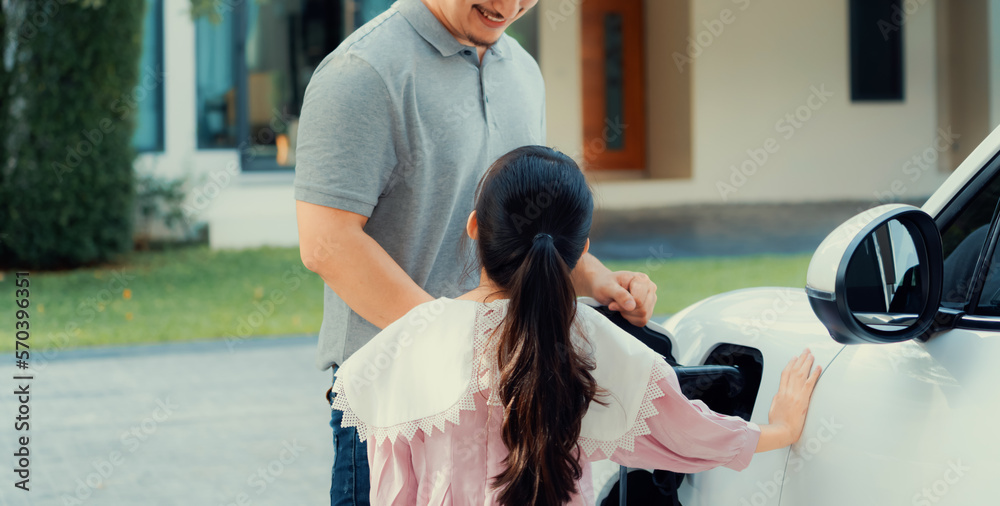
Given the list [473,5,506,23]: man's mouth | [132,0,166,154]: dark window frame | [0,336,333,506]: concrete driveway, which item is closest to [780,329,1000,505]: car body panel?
[473,5,506,23]: man's mouth

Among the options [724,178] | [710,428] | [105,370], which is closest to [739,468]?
[710,428]

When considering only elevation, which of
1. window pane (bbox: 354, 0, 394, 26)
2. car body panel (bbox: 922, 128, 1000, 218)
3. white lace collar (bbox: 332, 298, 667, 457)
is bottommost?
white lace collar (bbox: 332, 298, 667, 457)

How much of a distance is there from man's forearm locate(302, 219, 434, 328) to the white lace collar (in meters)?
0.16

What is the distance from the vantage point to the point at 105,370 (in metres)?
6.80

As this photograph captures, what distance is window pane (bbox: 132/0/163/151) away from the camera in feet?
40.1

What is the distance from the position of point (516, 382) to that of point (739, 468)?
45cm

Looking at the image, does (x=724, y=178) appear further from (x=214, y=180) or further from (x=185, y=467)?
(x=185, y=467)

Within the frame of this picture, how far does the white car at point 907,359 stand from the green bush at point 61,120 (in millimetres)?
9804

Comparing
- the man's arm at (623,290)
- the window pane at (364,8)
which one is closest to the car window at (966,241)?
the man's arm at (623,290)

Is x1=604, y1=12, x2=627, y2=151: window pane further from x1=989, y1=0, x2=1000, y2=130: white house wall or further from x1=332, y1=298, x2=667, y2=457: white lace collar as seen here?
x1=332, y1=298, x2=667, y2=457: white lace collar

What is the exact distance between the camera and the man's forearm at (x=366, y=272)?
1924mm

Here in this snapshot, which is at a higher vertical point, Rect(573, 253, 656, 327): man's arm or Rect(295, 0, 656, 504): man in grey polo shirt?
Rect(295, 0, 656, 504): man in grey polo shirt

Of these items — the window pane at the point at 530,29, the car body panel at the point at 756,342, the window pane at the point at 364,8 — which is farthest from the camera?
the window pane at the point at 530,29

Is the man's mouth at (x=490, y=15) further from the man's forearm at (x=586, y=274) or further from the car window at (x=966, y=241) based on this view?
the car window at (x=966, y=241)
